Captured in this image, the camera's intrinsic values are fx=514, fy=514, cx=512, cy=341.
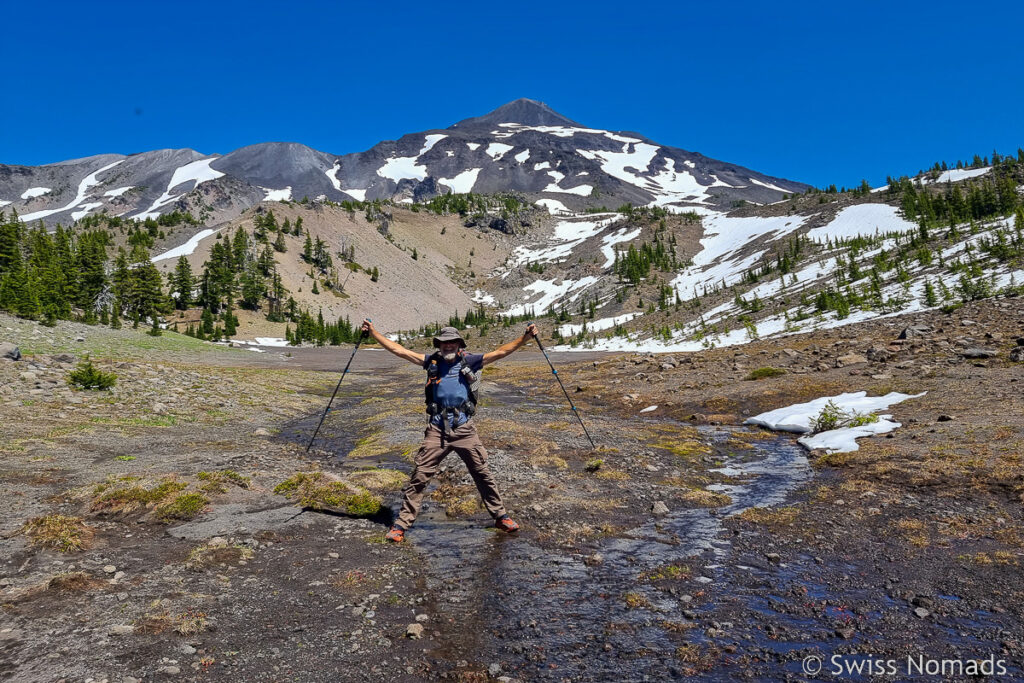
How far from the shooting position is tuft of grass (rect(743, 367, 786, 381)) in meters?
23.5

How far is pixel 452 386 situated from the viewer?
834 cm

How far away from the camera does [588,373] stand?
1403 inches

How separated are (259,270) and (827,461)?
399 feet

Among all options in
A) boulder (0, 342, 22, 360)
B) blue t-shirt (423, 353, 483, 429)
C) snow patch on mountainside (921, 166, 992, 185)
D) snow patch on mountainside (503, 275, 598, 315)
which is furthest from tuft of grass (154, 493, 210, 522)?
snow patch on mountainside (921, 166, 992, 185)

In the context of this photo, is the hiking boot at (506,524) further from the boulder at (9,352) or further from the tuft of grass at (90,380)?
the boulder at (9,352)

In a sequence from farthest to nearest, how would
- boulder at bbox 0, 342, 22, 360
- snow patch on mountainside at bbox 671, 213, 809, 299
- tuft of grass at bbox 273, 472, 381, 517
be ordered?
snow patch on mountainside at bbox 671, 213, 809, 299 → boulder at bbox 0, 342, 22, 360 → tuft of grass at bbox 273, 472, 381, 517

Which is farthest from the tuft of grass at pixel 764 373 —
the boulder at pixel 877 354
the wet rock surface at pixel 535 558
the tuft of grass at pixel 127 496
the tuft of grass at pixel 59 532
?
the tuft of grass at pixel 59 532

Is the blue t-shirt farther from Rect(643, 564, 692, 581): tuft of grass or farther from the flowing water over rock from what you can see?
Rect(643, 564, 692, 581): tuft of grass

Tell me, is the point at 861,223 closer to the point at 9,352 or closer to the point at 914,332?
the point at 914,332

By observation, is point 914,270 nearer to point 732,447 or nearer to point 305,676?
point 732,447

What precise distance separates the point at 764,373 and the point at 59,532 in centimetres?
2447

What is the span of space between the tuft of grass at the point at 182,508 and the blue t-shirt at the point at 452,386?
13.3ft

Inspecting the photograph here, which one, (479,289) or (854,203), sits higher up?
(854,203)

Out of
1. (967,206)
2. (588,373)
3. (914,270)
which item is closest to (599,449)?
(588,373)
